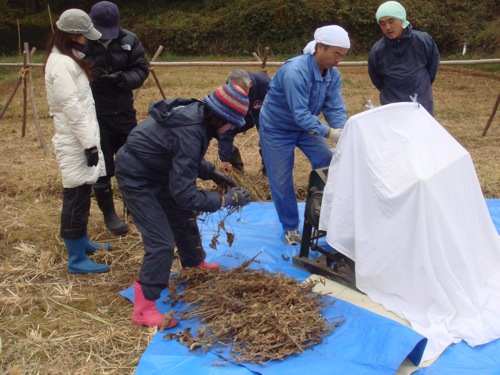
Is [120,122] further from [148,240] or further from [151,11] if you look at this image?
[151,11]

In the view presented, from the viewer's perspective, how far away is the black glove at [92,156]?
10.5 ft

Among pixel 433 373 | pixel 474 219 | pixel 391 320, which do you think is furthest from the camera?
pixel 474 219

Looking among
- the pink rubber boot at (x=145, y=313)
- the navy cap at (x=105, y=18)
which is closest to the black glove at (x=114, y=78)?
the navy cap at (x=105, y=18)

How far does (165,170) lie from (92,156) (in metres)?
0.70

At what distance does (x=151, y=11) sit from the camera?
874 inches

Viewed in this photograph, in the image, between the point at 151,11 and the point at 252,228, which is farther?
the point at 151,11

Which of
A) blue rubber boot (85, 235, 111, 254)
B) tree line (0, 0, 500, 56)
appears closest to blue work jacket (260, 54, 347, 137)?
blue rubber boot (85, 235, 111, 254)

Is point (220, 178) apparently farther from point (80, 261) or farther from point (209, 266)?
point (80, 261)

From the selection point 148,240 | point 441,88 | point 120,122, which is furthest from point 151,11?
point 148,240

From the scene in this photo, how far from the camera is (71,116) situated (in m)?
3.13

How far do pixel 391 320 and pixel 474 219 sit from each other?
0.78 metres

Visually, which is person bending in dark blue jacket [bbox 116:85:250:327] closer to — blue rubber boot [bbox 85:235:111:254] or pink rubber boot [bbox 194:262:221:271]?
pink rubber boot [bbox 194:262:221:271]

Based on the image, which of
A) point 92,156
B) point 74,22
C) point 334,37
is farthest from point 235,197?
point 74,22

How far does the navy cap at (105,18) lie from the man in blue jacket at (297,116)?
3.83 ft
